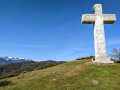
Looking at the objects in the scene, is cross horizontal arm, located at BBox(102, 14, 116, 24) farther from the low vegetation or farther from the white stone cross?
the low vegetation

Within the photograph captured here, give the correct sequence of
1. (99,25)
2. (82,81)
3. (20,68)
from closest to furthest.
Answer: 1. (82,81)
2. (99,25)
3. (20,68)

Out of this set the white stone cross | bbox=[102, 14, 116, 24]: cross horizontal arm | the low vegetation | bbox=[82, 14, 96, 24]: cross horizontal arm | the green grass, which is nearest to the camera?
the green grass

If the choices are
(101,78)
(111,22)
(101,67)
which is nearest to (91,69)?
(101,67)

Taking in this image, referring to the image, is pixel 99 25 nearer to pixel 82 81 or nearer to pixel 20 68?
pixel 82 81

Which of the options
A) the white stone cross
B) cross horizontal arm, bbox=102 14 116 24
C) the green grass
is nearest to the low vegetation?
the white stone cross

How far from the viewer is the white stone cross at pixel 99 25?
14.1 metres

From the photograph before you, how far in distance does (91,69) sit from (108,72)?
5.48 feet

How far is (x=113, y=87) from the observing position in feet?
27.5

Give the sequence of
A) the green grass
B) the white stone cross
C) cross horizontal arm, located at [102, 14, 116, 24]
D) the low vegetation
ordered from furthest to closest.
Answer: the low vegetation < cross horizontal arm, located at [102, 14, 116, 24] < the white stone cross < the green grass

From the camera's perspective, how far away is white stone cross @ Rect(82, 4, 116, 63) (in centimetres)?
1413

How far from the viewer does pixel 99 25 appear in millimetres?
14797

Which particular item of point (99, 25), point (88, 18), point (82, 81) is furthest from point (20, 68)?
point (82, 81)

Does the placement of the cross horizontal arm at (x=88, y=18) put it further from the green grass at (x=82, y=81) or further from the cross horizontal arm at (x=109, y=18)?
the green grass at (x=82, y=81)

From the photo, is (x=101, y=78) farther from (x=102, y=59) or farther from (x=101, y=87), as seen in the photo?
(x=102, y=59)
